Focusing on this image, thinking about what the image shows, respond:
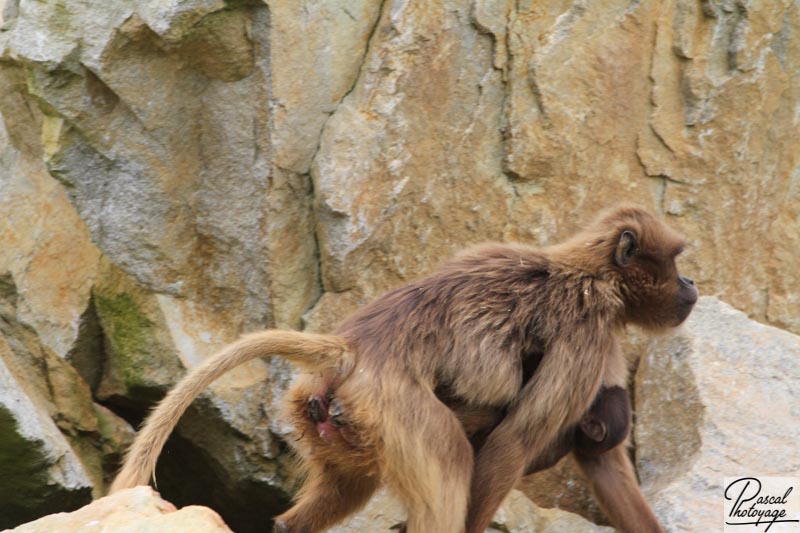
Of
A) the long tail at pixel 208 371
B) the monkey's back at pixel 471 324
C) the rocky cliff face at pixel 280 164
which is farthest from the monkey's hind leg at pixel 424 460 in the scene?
the rocky cliff face at pixel 280 164

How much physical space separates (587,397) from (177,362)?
6.66 feet

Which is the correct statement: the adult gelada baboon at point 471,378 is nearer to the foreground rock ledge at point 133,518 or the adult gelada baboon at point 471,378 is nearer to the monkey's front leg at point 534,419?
the monkey's front leg at point 534,419

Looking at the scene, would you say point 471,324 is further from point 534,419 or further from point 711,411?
point 711,411

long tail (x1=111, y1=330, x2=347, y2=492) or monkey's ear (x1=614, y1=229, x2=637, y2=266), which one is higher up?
monkey's ear (x1=614, y1=229, x2=637, y2=266)

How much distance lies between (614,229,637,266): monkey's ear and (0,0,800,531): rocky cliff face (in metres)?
0.94

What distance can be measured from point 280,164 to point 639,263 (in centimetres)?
175

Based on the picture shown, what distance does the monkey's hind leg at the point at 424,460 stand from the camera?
4.53m

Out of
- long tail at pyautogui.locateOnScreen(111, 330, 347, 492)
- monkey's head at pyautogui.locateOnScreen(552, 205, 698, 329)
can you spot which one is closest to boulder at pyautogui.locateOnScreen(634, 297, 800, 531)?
monkey's head at pyautogui.locateOnScreen(552, 205, 698, 329)

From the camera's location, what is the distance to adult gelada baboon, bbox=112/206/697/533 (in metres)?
4.57

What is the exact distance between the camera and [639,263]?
5250 mm

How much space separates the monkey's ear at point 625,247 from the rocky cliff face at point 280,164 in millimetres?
944
